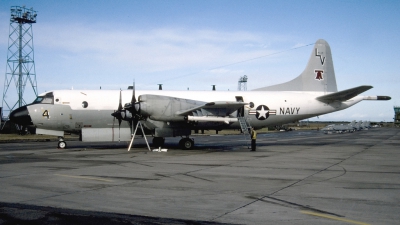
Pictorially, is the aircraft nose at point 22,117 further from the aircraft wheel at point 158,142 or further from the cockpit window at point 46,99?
the aircraft wheel at point 158,142

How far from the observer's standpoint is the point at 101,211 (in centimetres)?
701

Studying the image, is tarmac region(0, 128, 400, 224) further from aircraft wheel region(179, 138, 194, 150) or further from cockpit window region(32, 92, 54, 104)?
cockpit window region(32, 92, 54, 104)

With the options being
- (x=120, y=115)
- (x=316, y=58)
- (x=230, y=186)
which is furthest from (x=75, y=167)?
(x=316, y=58)

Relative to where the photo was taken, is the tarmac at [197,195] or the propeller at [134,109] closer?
the tarmac at [197,195]

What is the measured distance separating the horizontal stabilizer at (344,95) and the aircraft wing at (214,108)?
7.18 meters

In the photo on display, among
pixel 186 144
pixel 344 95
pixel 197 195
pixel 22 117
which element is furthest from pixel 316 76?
pixel 197 195

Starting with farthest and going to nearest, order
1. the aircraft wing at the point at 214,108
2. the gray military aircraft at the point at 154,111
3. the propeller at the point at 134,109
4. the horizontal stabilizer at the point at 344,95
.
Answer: the horizontal stabilizer at the point at 344,95
the gray military aircraft at the point at 154,111
the propeller at the point at 134,109
the aircraft wing at the point at 214,108

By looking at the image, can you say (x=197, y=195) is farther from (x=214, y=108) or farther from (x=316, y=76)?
(x=316, y=76)

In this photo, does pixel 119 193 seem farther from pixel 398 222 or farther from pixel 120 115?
pixel 120 115

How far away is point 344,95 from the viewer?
2489 centimetres

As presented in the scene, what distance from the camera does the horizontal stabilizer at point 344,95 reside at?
2300 centimetres

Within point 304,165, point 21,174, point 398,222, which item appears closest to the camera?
point 398,222

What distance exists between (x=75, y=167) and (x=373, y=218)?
10760 mm

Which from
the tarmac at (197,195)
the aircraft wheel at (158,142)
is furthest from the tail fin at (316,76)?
the tarmac at (197,195)
